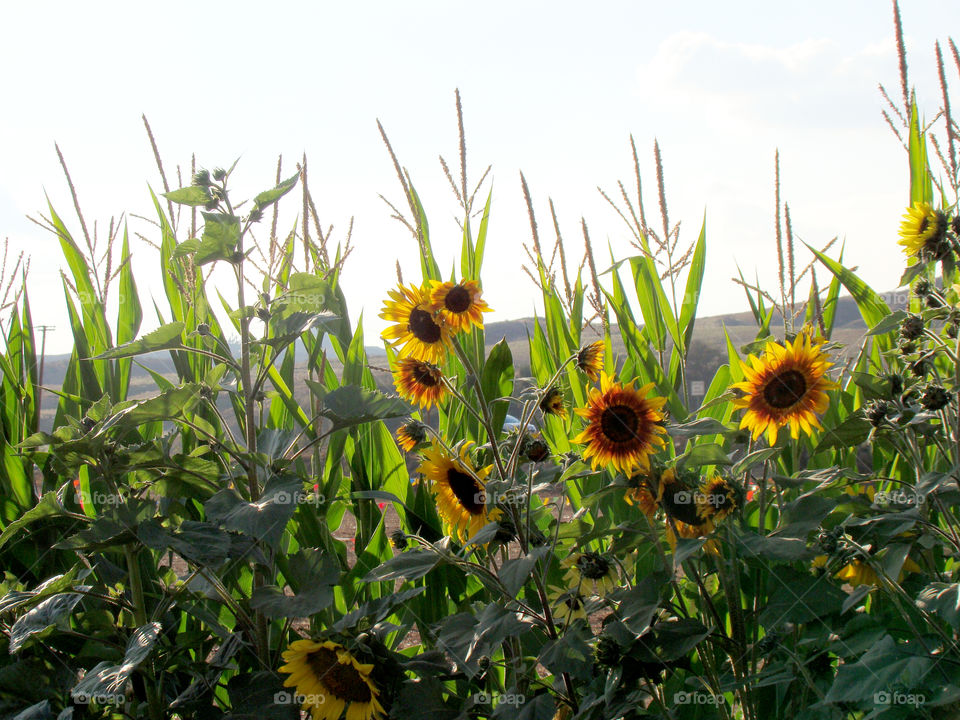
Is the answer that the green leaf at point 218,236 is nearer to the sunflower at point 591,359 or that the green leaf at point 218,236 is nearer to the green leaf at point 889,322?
the sunflower at point 591,359

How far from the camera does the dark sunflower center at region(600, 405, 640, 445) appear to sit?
121 centimetres

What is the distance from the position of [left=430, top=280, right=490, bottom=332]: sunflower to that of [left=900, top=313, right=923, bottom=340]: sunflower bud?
2.06 ft

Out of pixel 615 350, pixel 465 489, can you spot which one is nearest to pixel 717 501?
pixel 465 489

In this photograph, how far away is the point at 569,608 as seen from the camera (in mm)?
1340

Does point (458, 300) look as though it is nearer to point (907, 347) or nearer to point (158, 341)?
point (158, 341)

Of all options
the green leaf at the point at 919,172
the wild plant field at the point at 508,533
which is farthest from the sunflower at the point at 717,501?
the green leaf at the point at 919,172

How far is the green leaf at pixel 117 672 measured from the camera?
3.60 ft

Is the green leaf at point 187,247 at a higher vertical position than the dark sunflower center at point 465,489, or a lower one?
higher

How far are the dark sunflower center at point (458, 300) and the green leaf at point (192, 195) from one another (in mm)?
429

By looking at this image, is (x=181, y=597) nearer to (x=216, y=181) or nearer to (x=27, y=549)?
(x=27, y=549)

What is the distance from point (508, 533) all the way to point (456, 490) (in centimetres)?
19

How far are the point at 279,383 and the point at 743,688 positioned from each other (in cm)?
110

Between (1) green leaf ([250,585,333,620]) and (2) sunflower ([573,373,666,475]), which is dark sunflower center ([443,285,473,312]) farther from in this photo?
(1) green leaf ([250,585,333,620])

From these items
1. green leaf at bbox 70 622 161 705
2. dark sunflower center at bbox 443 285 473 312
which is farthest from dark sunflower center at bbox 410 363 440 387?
green leaf at bbox 70 622 161 705
